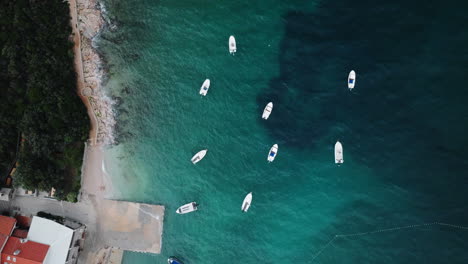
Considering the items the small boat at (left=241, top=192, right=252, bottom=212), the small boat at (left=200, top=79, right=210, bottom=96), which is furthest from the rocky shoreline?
the small boat at (left=241, top=192, right=252, bottom=212)

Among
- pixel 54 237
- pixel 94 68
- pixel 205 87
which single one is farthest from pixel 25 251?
pixel 205 87

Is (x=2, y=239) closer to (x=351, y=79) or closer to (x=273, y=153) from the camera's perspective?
(x=273, y=153)

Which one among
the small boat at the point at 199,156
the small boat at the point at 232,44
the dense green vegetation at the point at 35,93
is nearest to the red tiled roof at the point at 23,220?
the dense green vegetation at the point at 35,93

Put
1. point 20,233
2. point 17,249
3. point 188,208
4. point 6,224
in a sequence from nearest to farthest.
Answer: point 17,249 < point 6,224 < point 20,233 < point 188,208

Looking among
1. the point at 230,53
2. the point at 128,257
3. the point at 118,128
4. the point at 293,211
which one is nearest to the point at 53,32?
the point at 118,128

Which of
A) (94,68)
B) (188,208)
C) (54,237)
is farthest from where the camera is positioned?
(94,68)

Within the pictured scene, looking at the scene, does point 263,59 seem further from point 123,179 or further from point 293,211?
point 123,179

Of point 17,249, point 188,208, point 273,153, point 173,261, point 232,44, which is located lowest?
point 173,261

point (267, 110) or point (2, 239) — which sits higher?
point (267, 110)
